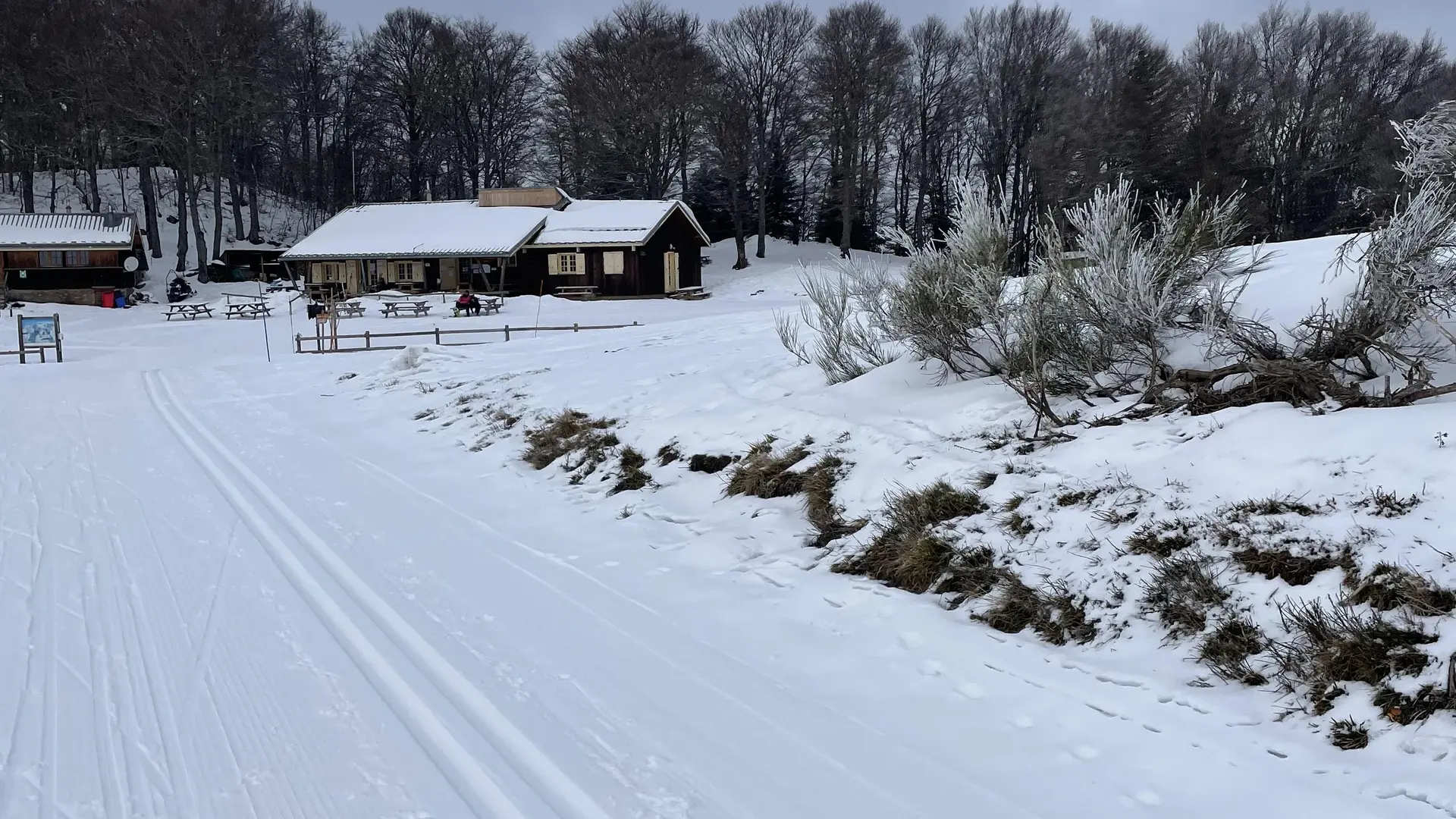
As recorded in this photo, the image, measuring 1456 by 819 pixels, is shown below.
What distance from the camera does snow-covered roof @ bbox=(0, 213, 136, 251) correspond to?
39438mm

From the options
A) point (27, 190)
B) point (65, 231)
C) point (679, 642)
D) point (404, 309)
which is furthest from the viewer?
point (27, 190)

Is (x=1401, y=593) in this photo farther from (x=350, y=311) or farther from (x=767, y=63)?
(x=767, y=63)

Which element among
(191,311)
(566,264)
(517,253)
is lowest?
(191,311)

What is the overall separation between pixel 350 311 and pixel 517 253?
8.59 metres

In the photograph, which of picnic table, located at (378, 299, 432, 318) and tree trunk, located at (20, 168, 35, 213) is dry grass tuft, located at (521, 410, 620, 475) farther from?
tree trunk, located at (20, 168, 35, 213)

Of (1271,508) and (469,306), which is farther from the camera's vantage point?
(469,306)

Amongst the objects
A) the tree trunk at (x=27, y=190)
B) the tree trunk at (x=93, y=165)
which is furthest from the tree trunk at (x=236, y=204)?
the tree trunk at (x=27, y=190)

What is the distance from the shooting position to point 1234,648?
15.9ft

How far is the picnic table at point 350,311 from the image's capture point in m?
31.7

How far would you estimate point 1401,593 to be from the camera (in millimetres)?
4566

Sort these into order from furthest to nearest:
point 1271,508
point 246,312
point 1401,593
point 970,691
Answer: point 246,312 → point 1271,508 → point 970,691 → point 1401,593

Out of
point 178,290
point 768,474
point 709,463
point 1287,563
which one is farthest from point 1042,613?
point 178,290

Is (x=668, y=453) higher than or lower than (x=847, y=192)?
lower

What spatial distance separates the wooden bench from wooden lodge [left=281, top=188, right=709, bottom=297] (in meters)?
0.04
